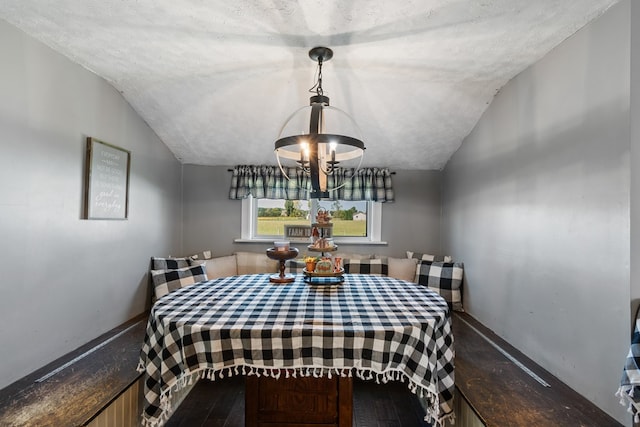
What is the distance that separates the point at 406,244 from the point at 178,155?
2.43 m

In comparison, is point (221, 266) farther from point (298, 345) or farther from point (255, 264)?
point (298, 345)

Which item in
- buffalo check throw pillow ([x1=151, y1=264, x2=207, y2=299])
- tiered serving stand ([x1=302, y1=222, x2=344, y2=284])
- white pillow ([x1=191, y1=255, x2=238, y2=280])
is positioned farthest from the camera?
white pillow ([x1=191, y1=255, x2=238, y2=280])

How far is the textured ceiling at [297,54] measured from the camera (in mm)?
1471

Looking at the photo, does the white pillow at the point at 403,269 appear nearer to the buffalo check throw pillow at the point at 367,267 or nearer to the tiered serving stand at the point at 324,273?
the buffalo check throw pillow at the point at 367,267

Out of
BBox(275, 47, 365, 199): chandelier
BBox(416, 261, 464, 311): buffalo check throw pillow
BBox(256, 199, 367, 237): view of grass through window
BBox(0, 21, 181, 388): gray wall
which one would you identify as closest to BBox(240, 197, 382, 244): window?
BBox(256, 199, 367, 237): view of grass through window

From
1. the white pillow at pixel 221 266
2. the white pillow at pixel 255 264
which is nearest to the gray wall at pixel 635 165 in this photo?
the white pillow at pixel 255 264

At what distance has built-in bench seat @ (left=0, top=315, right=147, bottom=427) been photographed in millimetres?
1299

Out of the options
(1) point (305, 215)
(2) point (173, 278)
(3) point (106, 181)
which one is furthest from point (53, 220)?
(1) point (305, 215)

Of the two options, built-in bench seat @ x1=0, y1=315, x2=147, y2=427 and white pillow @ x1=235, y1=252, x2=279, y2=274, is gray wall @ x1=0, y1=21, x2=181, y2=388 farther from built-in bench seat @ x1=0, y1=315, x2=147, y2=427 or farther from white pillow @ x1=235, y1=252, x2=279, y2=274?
white pillow @ x1=235, y1=252, x2=279, y2=274

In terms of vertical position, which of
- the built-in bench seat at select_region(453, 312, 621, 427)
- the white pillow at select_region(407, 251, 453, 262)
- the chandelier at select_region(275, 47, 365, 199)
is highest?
the chandelier at select_region(275, 47, 365, 199)

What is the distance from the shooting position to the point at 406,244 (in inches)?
131

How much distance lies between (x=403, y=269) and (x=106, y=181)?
2.48 metres

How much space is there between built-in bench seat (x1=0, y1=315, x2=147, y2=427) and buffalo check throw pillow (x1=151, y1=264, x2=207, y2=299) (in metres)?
0.64

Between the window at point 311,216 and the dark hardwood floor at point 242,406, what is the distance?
56.8 inches
